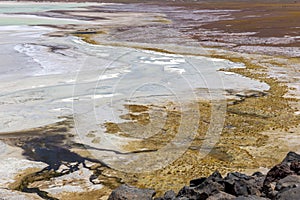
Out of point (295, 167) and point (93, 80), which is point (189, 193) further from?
point (93, 80)

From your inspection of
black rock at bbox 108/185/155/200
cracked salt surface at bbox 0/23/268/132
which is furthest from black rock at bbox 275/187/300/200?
cracked salt surface at bbox 0/23/268/132

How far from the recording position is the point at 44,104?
16781 mm

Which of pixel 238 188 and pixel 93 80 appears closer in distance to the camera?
pixel 238 188

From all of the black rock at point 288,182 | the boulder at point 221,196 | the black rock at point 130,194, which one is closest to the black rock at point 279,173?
the black rock at point 288,182

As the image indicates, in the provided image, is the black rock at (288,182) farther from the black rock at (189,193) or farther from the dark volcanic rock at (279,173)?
the black rock at (189,193)

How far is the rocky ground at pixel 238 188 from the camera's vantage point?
279 inches

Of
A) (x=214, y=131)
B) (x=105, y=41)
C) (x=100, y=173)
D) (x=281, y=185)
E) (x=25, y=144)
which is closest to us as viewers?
(x=281, y=185)

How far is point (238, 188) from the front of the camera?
743cm

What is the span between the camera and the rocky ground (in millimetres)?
7082

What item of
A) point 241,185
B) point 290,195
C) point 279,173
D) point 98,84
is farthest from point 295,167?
point 98,84

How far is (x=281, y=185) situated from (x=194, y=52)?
960 inches

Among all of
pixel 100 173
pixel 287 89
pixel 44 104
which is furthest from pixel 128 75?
pixel 100 173

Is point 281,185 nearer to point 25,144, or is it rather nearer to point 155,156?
point 155,156

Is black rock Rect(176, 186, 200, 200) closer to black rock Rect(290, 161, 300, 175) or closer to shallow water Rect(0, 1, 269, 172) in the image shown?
black rock Rect(290, 161, 300, 175)
